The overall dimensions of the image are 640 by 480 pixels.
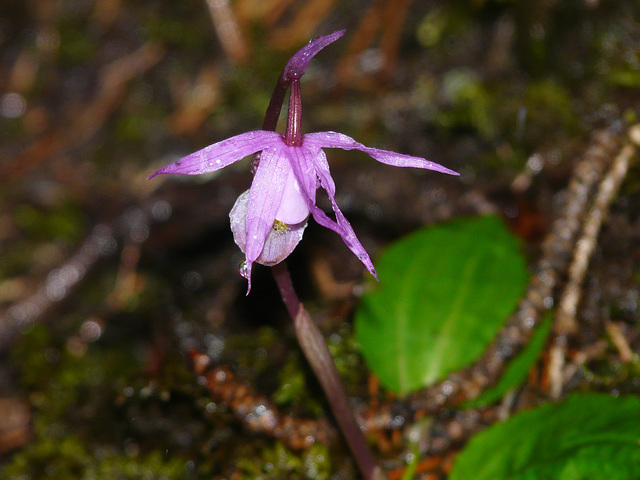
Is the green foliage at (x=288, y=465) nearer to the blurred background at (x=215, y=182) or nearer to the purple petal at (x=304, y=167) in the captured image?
the blurred background at (x=215, y=182)

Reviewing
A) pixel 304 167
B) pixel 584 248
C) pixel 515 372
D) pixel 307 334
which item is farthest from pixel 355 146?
pixel 584 248

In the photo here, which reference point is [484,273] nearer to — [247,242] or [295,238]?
[295,238]

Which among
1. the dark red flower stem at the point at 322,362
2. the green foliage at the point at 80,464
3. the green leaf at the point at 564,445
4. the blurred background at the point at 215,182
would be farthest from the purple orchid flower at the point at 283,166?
the green foliage at the point at 80,464

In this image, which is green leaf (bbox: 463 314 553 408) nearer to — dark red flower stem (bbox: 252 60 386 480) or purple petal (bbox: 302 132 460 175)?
dark red flower stem (bbox: 252 60 386 480)

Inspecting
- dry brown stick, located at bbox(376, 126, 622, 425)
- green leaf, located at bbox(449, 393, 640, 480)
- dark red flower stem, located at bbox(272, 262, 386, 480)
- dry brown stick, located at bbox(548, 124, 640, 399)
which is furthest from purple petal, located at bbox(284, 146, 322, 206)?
dry brown stick, located at bbox(548, 124, 640, 399)

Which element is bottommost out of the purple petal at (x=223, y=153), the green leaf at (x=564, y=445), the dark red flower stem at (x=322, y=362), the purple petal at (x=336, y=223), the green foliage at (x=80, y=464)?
the green foliage at (x=80, y=464)

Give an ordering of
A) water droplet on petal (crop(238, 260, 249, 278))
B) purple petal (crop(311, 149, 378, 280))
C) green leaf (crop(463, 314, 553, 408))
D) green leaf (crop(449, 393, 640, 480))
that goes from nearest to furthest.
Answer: purple petal (crop(311, 149, 378, 280))
water droplet on petal (crop(238, 260, 249, 278))
green leaf (crop(449, 393, 640, 480))
green leaf (crop(463, 314, 553, 408))
